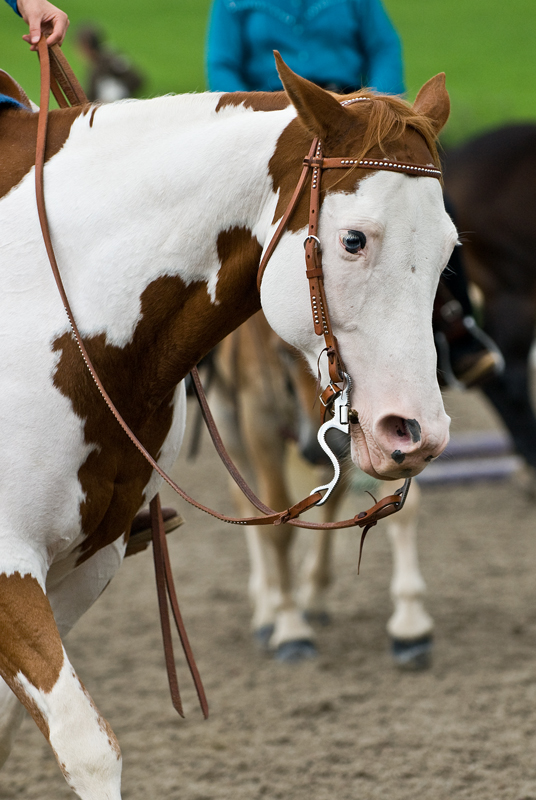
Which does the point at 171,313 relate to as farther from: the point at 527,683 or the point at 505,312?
the point at 505,312

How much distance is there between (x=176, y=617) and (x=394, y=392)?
1.02 metres

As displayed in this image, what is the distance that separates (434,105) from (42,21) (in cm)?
101

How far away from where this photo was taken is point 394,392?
1688mm

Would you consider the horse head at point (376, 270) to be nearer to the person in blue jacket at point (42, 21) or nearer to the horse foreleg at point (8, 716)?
the person in blue jacket at point (42, 21)

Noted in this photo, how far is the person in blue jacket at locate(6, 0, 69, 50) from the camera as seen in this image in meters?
2.20

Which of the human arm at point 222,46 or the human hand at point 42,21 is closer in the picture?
the human hand at point 42,21

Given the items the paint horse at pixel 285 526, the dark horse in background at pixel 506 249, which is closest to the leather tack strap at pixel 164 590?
the paint horse at pixel 285 526

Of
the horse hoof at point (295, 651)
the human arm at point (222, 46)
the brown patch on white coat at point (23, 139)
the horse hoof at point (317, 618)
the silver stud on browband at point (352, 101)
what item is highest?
the human arm at point (222, 46)

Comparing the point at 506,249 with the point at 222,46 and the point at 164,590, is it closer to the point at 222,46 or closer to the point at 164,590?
the point at 222,46

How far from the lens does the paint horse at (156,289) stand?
5.59 feet

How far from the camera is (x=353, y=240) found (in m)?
1.70

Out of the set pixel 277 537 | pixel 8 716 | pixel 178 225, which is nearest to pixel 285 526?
pixel 277 537

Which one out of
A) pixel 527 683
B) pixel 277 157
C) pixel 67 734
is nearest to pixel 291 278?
pixel 277 157

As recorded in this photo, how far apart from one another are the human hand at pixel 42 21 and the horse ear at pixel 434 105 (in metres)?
0.88
